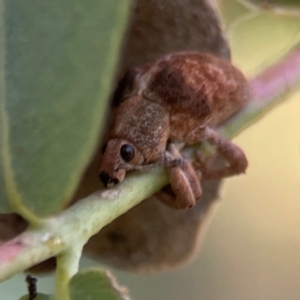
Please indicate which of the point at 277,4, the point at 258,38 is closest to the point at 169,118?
the point at 277,4

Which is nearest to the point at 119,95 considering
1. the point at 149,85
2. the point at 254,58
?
the point at 149,85

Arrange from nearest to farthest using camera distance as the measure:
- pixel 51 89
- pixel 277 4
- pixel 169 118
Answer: pixel 51 89 < pixel 169 118 < pixel 277 4

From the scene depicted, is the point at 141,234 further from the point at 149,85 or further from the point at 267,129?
the point at 267,129

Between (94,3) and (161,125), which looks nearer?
(94,3)

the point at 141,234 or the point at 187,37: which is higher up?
the point at 187,37

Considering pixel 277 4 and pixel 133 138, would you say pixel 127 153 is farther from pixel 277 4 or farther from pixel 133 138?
pixel 277 4

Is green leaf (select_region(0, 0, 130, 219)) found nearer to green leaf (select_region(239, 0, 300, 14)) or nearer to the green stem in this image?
the green stem
